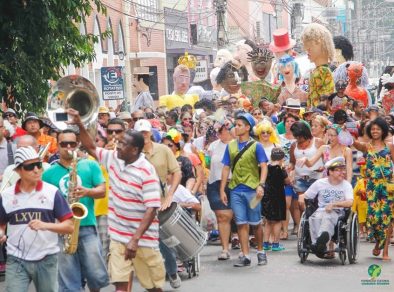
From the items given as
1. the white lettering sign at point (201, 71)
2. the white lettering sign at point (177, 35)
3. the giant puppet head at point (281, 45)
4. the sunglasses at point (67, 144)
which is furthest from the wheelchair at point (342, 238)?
the white lettering sign at point (177, 35)

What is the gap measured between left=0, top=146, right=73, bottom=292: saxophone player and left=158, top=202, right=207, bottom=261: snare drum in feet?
9.71

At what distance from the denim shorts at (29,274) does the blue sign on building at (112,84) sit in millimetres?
15585

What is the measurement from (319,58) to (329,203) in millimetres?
10432

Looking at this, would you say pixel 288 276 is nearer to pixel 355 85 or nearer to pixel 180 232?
pixel 180 232

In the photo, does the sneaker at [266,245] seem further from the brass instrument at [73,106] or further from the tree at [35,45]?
the brass instrument at [73,106]

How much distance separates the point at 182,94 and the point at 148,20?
2290 centimetres

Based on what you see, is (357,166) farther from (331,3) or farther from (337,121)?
(331,3)

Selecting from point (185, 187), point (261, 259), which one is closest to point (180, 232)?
point (185, 187)

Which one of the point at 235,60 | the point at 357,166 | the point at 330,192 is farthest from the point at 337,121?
the point at 235,60

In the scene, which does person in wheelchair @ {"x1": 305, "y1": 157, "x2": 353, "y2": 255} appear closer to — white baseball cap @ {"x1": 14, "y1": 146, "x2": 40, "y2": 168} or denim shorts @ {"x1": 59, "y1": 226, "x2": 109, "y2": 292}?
denim shorts @ {"x1": 59, "y1": 226, "x2": 109, "y2": 292}

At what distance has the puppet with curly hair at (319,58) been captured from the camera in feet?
74.6

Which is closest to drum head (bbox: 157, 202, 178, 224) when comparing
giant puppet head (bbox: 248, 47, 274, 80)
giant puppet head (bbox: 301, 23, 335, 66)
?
giant puppet head (bbox: 301, 23, 335, 66)

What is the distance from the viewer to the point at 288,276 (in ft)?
42.9

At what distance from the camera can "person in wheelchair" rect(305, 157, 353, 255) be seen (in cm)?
1360
